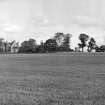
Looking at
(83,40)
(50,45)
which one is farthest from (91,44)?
(50,45)

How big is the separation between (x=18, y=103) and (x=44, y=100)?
764mm

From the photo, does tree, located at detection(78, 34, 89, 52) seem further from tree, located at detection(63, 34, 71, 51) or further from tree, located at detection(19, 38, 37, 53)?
tree, located at detection(19, 38, 37, 53)

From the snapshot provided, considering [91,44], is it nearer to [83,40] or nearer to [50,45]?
[83,40]

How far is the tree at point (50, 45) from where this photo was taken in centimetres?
9453

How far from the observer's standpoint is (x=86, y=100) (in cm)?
548

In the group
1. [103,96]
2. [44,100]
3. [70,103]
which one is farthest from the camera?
[103,96]

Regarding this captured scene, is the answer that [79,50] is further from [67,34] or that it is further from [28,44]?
A: [28,44]

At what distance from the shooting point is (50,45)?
314 ft

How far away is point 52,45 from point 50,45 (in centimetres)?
107

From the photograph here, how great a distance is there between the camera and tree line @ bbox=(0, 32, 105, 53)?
94.4m

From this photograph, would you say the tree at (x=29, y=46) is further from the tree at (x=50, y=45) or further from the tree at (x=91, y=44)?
A: the tree at (x=91, y=44)

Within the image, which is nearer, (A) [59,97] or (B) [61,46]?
(A) [59,97]

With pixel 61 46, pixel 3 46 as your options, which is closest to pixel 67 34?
pixel 61 46

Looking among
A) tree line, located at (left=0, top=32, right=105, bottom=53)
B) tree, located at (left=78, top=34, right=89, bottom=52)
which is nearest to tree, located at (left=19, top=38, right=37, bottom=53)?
tree line, located at (left=0, top=32, right=105, bottom=53)
